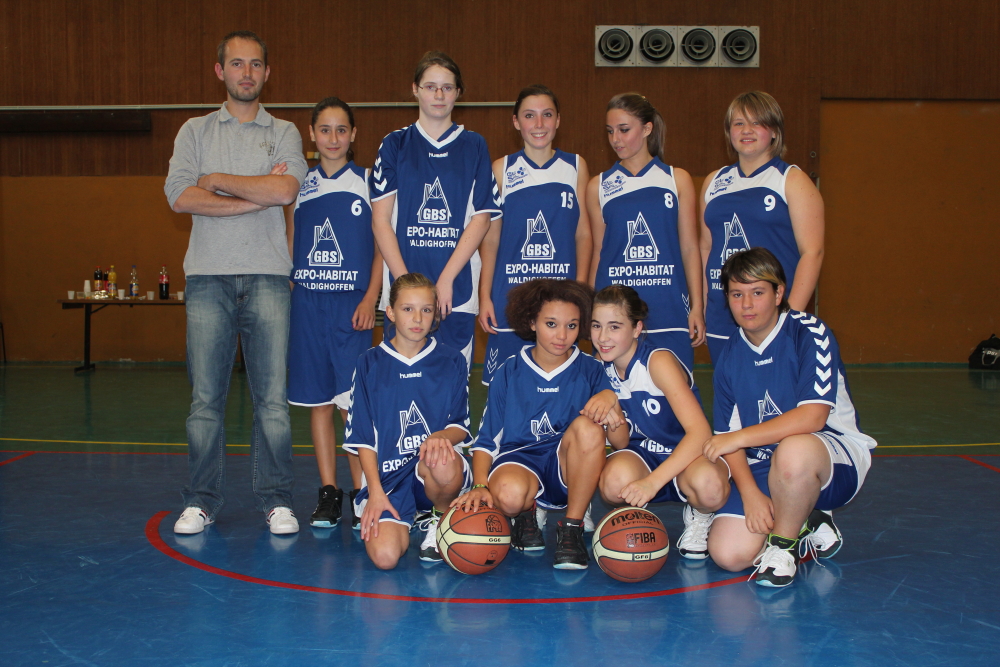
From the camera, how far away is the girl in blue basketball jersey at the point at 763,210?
343 cm

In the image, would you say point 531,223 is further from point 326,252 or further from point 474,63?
point 474,63

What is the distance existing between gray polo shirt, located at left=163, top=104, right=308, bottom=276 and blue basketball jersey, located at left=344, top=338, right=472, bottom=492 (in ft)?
2.21

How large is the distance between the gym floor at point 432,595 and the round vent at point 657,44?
7362 millimetres

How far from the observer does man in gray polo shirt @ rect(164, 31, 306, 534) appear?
3379 millimetres

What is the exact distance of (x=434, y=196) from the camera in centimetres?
363

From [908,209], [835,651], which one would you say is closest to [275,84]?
[908,209]

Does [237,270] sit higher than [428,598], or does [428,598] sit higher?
[237,270]

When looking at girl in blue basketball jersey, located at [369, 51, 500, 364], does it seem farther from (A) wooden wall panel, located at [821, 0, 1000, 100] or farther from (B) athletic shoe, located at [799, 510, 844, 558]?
(A) wooden wall panel, located at [821, 0, 1000, 100]

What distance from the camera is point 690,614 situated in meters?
2.50

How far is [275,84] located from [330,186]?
7459 millimetres

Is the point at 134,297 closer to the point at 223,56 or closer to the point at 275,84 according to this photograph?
the point at 275,84

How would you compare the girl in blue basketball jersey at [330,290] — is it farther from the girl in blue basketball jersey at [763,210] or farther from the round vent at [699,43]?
the round vent at [699,43]

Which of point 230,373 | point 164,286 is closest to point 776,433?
point 230,373

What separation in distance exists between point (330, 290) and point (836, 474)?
224 cm
